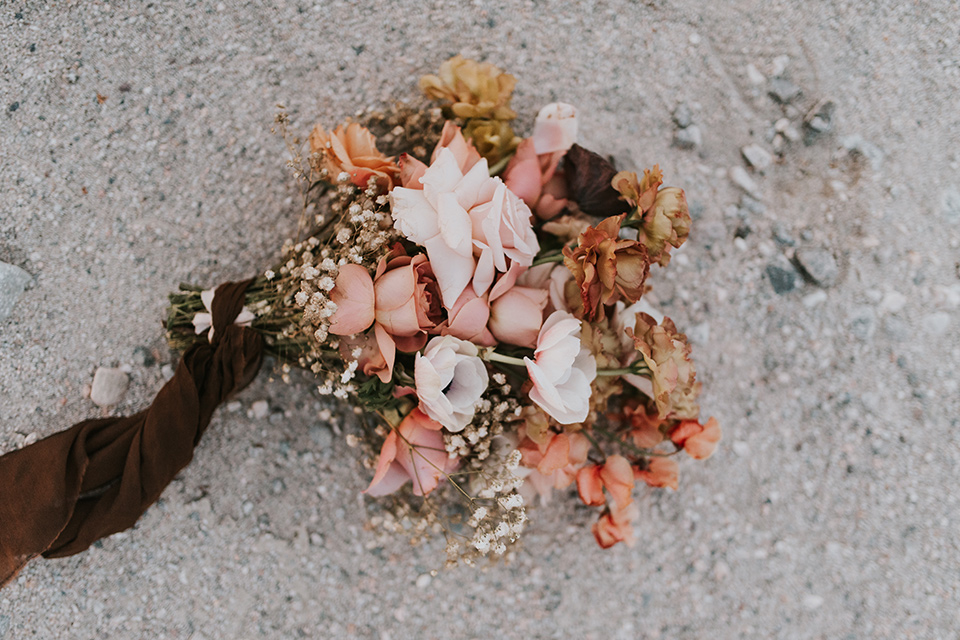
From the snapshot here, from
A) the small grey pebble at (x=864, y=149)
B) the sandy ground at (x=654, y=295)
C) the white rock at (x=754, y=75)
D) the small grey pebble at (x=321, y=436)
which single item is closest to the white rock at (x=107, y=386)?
the sandy ground at (x=654, y=295)

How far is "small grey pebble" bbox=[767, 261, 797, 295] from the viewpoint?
1.12 metres

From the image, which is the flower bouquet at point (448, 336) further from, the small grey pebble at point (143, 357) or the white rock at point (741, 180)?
the white rock at point (741, 180)

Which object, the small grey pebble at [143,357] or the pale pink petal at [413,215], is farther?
the small grey pebble at [143,357]

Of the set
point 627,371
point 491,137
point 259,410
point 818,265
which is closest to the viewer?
point 627,371

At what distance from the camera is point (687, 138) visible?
1.09 meters

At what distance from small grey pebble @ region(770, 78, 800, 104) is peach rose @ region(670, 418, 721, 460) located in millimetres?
651

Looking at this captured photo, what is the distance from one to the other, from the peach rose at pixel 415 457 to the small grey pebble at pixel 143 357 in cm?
44

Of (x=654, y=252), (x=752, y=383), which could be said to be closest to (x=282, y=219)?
(x=654, y=252)

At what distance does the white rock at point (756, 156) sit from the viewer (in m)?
1.12

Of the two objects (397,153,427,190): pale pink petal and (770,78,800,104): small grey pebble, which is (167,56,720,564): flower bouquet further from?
(770,78,800,104): small grey pebble

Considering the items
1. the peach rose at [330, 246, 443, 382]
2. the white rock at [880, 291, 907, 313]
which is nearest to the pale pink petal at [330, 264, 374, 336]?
the peach rose at [330, 246, 443, 382]

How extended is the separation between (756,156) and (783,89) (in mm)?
139

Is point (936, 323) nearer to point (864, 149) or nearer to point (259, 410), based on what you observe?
point (864, 149)

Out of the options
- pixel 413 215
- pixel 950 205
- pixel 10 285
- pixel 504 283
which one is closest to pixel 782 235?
pixel 950 205
